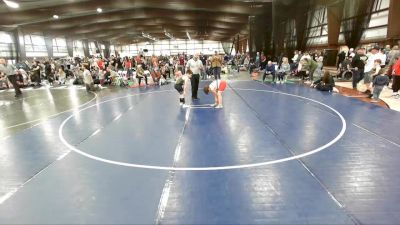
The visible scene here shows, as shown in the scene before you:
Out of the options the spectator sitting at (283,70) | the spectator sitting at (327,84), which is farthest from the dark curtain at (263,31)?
the spectator sitting at (327,84)

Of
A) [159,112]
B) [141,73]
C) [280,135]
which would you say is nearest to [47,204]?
[280,135]

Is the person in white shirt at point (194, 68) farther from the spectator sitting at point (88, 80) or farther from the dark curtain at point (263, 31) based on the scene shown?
the dark curtain at point (263, 31)

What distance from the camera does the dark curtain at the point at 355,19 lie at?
14.8 metres

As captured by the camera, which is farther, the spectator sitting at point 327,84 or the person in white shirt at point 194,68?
the spectator sitting at point 327,84

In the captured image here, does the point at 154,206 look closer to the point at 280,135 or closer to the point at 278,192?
the point at 278,192

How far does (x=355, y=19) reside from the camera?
51.7 feet

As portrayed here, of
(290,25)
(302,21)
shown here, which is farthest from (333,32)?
(302,21)

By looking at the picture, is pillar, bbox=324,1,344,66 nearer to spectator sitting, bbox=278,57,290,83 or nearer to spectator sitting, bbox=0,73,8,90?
spectator sitting, bbox=278,57,290,83

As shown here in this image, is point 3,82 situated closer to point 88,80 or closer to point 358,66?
point 88,80

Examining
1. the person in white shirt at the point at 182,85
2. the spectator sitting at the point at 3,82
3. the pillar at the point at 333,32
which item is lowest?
the spectator sitting at the point at 3,82

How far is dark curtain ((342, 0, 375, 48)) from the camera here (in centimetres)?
1475

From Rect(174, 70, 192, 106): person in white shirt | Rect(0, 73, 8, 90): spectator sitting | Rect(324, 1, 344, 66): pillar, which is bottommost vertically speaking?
Rect(0, 73, 8, 90): spectator sitting

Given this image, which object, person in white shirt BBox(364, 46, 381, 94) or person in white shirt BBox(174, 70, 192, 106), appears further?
person in white shirt BBox(364, 46, 381, 94)

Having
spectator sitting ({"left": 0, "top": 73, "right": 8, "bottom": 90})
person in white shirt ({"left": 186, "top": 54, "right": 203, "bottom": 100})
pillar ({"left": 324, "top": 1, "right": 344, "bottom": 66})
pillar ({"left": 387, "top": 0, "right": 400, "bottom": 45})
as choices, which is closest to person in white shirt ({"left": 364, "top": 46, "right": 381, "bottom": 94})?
pillar ({"left": 387, "top": 0, "right": 400, "bottom": 45})
